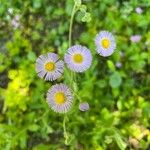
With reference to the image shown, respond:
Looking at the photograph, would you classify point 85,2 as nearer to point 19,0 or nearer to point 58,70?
point 19,0

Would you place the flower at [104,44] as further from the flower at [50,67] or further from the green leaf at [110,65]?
the green leaf at [110,65]

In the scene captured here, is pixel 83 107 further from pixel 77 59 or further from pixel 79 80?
pixel 79 80

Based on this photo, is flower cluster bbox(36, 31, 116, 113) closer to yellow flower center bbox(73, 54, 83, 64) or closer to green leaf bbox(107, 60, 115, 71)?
yellow flower center bbox(73, 54, 83, 64)

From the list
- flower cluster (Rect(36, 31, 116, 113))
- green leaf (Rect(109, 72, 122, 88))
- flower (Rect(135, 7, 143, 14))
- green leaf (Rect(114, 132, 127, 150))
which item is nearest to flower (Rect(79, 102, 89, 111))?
flower cluster (Rect(36, 31, 116, 113))

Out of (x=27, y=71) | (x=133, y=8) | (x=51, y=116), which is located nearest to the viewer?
(x=51, y=116)

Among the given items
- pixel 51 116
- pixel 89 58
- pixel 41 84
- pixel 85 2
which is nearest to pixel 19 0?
pixel 85 2

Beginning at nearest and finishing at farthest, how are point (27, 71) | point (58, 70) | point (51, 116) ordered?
point (58, 70), point (51, 116), point (27, 71)

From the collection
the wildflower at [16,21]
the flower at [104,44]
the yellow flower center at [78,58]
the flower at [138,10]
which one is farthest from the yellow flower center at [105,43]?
the wildflower at [16,21]
